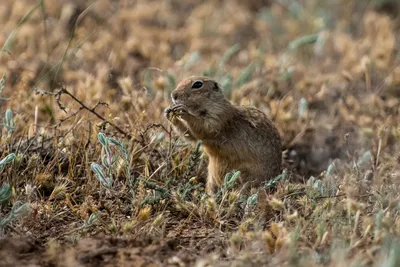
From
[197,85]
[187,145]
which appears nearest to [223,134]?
[187,145]

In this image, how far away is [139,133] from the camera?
15.4 ft

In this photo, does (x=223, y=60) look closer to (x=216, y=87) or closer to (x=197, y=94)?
(x=216, y=87)

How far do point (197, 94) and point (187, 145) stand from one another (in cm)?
33

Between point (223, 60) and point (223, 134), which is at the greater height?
point (223, 60)

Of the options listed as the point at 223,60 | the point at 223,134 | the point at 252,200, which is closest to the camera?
the point at 252,200

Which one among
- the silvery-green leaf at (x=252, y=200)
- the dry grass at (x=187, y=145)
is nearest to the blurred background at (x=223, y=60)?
the dry grass at (x=187, y=145)

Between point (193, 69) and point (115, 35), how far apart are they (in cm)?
102

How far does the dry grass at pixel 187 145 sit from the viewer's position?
349cm

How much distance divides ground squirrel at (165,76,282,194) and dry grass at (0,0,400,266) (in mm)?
134

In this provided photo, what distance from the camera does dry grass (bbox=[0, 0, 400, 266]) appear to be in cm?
349

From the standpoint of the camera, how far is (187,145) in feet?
15.7

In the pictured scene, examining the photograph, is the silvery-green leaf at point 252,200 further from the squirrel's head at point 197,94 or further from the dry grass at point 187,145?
the squirrel's head at point 197,94

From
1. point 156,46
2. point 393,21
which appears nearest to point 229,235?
point 156,46

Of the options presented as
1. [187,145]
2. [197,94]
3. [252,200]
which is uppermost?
[197,94]
